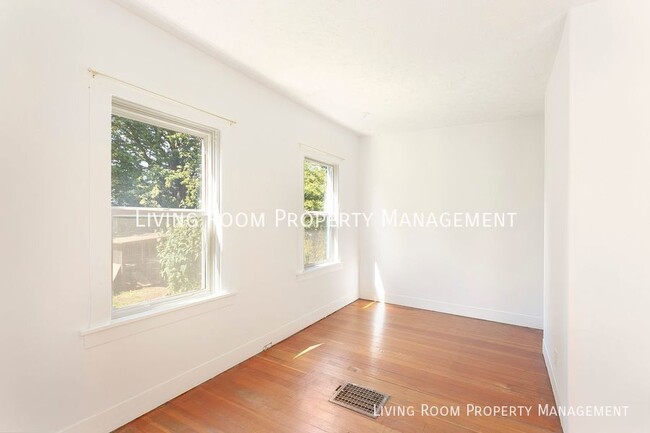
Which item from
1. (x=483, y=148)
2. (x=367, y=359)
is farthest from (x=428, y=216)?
(x=367, y=359)

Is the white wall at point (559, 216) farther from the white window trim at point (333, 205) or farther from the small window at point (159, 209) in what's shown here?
the small window at point (159, 209)

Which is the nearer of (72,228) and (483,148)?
(72,228)

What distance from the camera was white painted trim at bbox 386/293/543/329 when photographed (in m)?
3.84

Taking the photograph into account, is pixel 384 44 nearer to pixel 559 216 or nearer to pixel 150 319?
pixel 559 216

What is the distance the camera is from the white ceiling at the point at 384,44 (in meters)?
1.90

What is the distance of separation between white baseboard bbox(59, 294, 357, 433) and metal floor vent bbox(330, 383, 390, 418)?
100 cm

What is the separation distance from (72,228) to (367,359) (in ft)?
8.59

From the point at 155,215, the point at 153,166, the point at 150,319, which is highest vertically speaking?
the point at 153,166

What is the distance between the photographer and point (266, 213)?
10.3ft

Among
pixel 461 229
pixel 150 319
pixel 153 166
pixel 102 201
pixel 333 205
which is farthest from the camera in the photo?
pixel 333 205

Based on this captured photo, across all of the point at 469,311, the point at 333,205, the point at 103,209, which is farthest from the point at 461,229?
the point at 103,209

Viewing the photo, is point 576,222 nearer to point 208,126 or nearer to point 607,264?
point 607,264

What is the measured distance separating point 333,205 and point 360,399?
9.03 ft

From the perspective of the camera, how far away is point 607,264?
174cm
